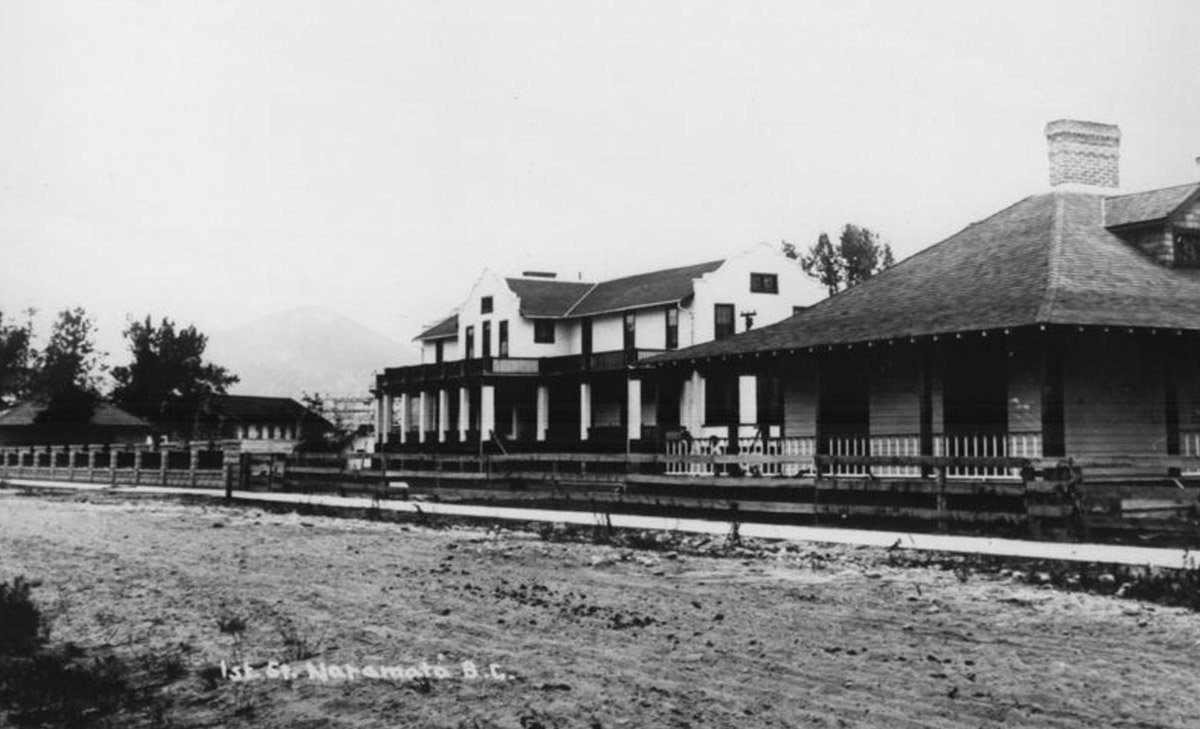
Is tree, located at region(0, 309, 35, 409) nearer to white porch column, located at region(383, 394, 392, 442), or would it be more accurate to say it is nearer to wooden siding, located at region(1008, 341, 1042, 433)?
white porch column, located at region(383, 394, 392, 442)

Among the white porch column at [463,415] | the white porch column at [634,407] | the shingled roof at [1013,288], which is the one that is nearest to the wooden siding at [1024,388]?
the shingled roof at [1013,288]

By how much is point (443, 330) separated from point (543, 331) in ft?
31.8

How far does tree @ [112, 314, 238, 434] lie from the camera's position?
81.6 meters

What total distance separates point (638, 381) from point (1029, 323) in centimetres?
2215

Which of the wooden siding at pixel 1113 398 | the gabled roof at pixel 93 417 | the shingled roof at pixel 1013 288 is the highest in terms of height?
the shingled roof at pixel 1013 288

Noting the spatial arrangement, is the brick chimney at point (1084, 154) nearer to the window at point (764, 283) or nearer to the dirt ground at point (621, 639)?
the dirt ground at point (621, 639)

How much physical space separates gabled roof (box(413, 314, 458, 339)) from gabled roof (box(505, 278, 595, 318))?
593 cm

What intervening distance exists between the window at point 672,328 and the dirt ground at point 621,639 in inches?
1170

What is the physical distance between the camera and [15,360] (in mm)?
90188

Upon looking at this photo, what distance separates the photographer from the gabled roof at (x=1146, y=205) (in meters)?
22.2

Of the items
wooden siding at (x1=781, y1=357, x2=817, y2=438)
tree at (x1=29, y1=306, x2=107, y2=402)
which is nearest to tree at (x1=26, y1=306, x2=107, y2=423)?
tree at (x1=29, y1=306, x2=107, y2=402)

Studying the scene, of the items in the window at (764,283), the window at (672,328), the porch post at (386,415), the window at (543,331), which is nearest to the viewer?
the window at (672,328)

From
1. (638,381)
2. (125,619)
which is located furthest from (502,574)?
(638,381)

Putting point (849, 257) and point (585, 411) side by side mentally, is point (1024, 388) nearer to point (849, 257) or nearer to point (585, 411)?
point (585, 411)
